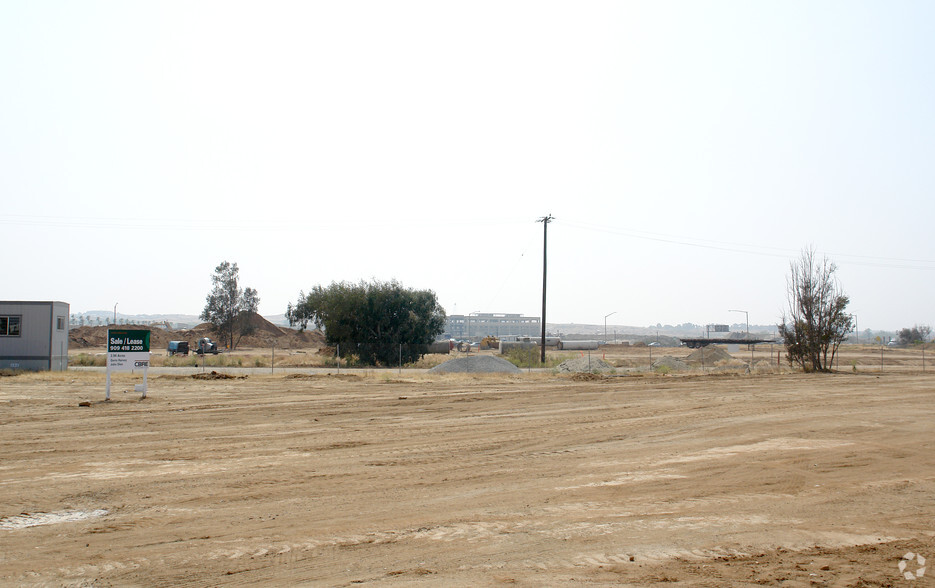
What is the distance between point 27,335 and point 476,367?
2375 centimetres

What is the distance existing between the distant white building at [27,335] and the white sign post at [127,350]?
14.9 meters

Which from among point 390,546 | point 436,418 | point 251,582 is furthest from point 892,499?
point 436,418

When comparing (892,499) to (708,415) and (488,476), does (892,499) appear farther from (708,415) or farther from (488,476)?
(708,415)

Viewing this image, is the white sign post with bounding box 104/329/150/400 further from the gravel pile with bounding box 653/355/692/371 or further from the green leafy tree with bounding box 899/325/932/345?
the green leafy tree with bounding box 899/325/932/345

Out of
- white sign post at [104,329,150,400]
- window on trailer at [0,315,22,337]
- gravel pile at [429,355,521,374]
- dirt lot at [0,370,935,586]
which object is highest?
window on trailer at [0,315,22,337]

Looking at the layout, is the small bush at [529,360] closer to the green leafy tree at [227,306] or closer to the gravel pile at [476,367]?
the gravel pile at [476,367]

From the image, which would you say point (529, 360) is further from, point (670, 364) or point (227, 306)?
point (227, 306)

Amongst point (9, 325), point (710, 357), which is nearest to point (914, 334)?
point (710, 357)

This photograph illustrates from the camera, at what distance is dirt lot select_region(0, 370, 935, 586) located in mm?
6758

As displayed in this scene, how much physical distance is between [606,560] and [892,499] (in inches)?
210

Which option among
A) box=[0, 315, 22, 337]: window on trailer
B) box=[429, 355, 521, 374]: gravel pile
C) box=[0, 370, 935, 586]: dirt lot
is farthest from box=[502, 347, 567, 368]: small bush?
box=[0, 315, 22, 337]: window on trailer

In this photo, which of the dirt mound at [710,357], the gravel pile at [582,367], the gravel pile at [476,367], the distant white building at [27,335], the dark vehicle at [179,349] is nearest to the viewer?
the distant white building at [27,335]

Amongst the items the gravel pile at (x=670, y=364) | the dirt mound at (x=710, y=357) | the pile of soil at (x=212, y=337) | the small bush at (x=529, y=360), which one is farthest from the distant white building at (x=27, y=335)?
the dirt mound at (x=710, y=357)

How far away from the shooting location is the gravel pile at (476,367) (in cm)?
3891
